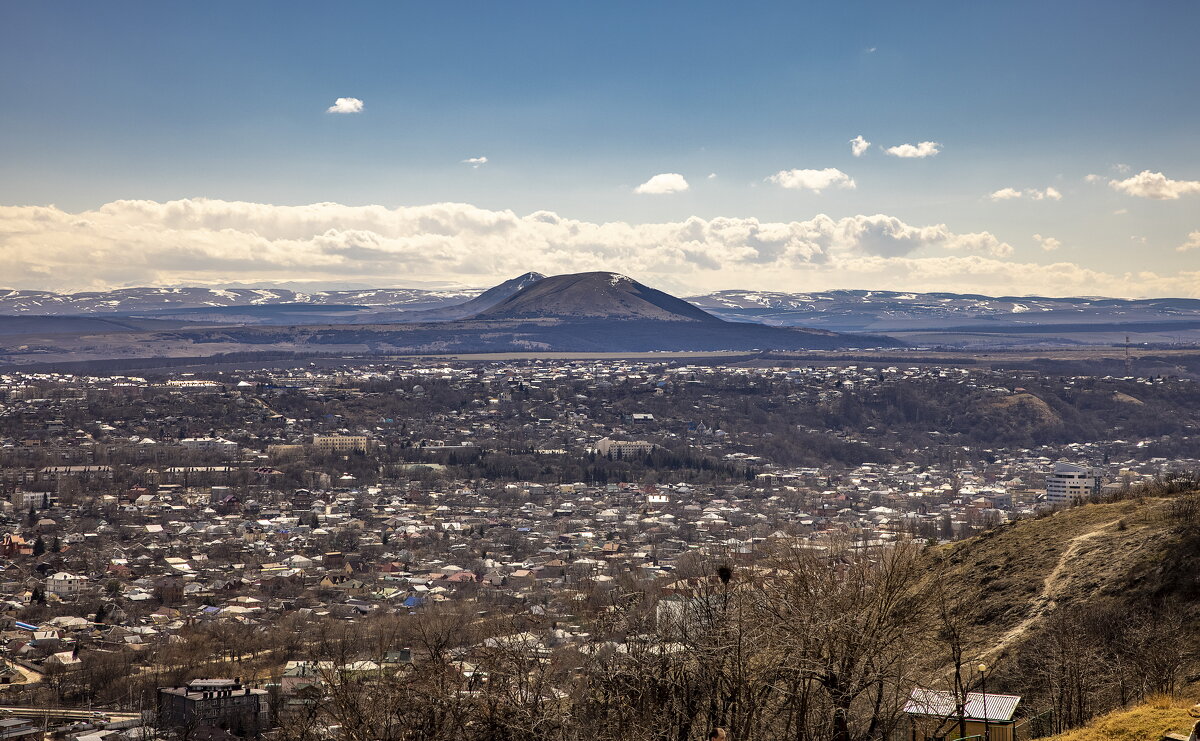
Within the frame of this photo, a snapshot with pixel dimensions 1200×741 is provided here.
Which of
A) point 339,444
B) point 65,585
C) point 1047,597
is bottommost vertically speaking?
point 65,585

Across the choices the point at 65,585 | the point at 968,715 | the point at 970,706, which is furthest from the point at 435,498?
the point at 968,715

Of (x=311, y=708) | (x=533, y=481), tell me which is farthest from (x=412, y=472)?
(x=311, y=708)

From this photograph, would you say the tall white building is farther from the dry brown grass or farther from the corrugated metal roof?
the dry brown grass

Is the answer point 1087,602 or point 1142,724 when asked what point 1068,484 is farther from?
point 1142,724

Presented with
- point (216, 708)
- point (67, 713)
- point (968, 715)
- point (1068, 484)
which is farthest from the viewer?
point (1068, 484)

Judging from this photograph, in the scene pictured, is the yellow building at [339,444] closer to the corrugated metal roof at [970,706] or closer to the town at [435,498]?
the town at [435,498]

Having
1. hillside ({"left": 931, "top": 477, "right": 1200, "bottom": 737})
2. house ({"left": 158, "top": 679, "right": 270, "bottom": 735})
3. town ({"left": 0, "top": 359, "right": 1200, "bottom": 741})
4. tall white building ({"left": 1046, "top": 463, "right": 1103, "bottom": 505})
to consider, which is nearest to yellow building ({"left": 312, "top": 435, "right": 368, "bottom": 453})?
town ({"left": 0, "top": 359, "right": 1200, "bottom": 741})
